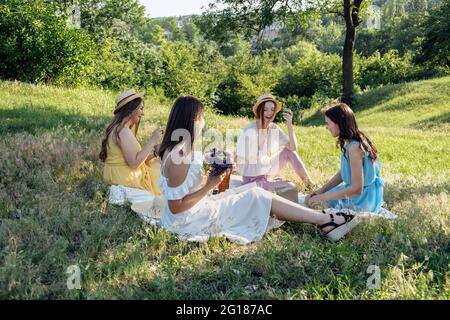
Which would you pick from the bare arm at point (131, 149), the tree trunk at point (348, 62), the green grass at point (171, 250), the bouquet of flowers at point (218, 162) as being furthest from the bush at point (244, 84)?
the bouquet of flowers at point (218, 162)

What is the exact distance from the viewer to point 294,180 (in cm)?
737

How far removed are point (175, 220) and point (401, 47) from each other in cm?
6585

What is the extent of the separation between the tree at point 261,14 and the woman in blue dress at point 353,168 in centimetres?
1534

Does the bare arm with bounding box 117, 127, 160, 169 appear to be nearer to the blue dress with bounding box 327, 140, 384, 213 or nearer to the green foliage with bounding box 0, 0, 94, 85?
the blue dress with bounding box 327, 140, 384, 213

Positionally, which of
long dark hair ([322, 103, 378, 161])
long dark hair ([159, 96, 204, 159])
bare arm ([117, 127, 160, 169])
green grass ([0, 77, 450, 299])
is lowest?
green grass ([0, 77, 450, 299])

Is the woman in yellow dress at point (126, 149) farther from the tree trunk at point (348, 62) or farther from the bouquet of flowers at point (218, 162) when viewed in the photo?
the tree trunk at point (348, 62)

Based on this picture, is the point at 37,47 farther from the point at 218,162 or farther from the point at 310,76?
the point at 310,76

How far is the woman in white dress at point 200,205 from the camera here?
4801 millimetres

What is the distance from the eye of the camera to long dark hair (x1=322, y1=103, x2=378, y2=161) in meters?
5.47

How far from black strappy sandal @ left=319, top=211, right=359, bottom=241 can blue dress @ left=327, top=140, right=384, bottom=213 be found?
27.3 inches

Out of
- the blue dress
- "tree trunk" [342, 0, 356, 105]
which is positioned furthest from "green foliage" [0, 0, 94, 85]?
"tree trunk" [342, 0, 356, 105]

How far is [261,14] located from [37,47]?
937 cm
